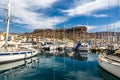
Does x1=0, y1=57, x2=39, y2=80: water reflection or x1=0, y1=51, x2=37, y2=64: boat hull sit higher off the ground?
x1=0, y1=51, x2=37, y2=64: boat hull

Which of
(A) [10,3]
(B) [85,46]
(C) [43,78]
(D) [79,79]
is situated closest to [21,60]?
(A) [10,3]

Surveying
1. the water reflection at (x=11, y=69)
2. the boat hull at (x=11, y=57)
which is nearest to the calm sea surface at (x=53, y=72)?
the water reflection at (x=11, y=69)

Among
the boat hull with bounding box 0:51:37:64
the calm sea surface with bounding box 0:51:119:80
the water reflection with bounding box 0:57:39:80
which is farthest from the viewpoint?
the boat hull with bounding box 0:51:37:64

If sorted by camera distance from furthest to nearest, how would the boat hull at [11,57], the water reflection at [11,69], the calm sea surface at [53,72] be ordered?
the boat hull at [11,57] < the water reflection at [11,69] < the calm sea surface at [53,72]

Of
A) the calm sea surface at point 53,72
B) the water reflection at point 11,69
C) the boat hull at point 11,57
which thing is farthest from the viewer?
the boat hull at point 11,57

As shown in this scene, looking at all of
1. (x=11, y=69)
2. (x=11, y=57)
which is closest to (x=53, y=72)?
(x=11, y=69)

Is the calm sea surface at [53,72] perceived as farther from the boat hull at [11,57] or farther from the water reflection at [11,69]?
the boat hull at [11,57]

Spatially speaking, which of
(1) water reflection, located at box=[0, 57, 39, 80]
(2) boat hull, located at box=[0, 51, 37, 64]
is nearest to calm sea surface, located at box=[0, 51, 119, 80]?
(1) water reflection, located at box=[0, 57, 39, 80]

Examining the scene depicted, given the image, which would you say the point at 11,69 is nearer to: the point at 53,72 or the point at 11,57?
the point at 11,57

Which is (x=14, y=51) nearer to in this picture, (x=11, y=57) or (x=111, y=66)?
(x=11, y=57)

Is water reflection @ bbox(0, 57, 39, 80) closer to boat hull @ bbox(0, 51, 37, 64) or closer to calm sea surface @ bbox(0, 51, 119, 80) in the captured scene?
calm sea surface @ bbox(0, 51, 119, 80)

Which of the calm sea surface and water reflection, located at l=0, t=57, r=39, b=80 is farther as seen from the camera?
water reflection, located at l=0, t=57, r=39, b=80

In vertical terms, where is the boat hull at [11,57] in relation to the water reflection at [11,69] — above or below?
above

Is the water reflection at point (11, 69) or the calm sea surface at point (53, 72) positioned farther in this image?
the water reflection at point (11, 69)
